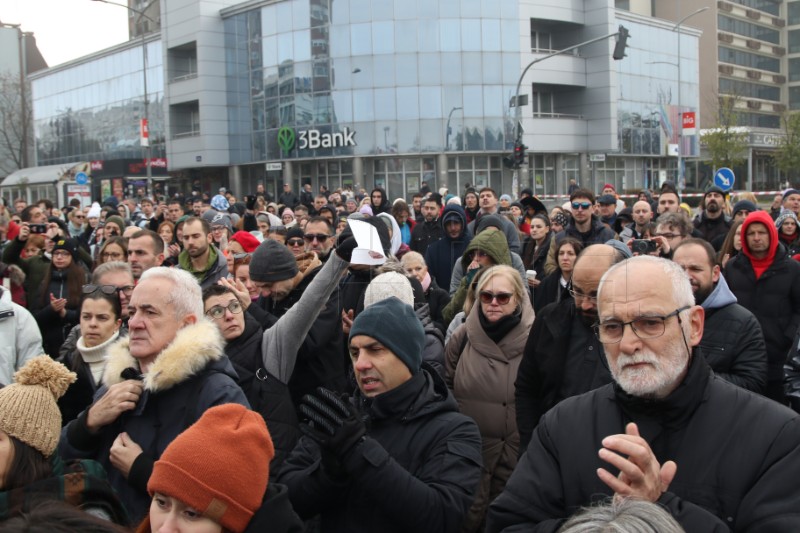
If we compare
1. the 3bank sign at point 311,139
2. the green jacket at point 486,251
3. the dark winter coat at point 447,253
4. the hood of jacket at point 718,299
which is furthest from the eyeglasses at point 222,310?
the 3bank sign at point 311,139

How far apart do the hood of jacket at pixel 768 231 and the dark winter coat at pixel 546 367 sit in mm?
3161

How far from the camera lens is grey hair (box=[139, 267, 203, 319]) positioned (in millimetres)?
3570

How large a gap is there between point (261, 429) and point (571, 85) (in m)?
46.7

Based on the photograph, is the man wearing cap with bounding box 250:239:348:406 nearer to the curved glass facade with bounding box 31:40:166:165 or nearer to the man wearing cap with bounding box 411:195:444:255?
the man wearing cap with bounding box 411:195:444:255

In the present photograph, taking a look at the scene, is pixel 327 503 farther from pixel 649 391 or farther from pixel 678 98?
pixel 678 98

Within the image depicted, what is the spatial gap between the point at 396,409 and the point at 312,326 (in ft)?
4.46

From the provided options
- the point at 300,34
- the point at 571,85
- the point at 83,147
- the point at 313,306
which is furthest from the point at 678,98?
the point at 313,306

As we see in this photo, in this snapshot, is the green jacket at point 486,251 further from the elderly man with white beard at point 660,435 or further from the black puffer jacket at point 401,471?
the elderly man with white beard at point 660,435

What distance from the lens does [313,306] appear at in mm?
4148

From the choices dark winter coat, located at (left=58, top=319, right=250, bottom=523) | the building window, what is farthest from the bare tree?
dark winter coat, located at (left=58, top=319, right=250, bottom=523)

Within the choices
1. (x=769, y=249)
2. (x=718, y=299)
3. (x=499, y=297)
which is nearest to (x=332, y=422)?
(x=499, y=297)

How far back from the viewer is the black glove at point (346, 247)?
159 inches

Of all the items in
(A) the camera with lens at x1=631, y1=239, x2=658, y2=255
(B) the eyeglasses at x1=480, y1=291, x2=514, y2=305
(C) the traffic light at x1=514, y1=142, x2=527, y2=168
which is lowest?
(B) the eyeglasses at x1=480, y1=291, x2=514, y2=305

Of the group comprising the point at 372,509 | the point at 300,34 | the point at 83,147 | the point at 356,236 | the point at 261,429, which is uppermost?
the point at 300,34
